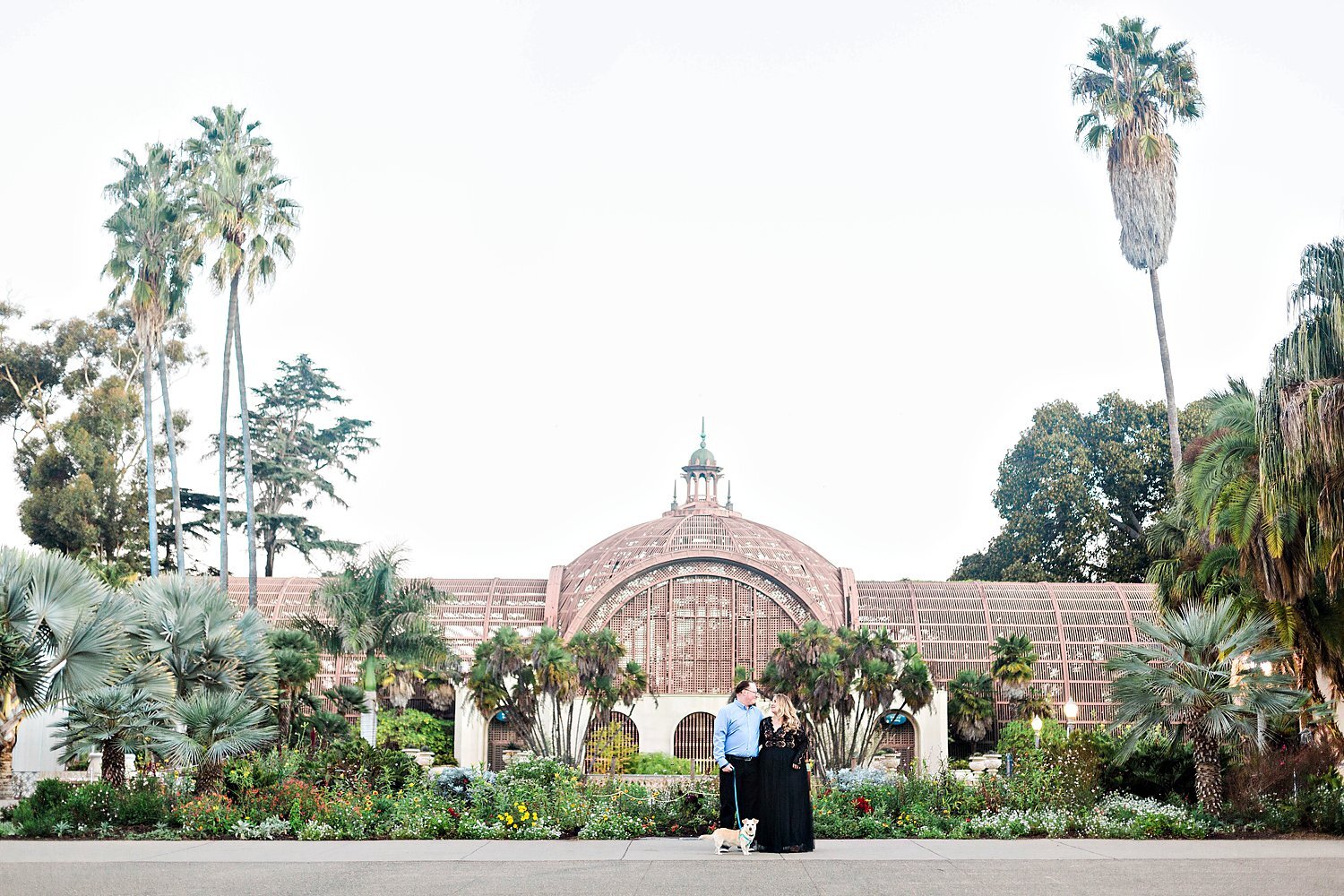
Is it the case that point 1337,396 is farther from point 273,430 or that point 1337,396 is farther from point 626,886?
point 273,430

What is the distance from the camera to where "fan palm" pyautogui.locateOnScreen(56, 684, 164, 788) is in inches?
704

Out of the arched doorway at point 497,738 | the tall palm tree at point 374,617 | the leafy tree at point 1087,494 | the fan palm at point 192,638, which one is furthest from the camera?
the leafy tree at point 1087,494

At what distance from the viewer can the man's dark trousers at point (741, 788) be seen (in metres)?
12.6

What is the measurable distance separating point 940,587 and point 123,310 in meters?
31.1

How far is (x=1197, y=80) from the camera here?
33531 mm

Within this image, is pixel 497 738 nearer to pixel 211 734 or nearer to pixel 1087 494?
pixel 211 734

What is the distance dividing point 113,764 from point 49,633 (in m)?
2.72

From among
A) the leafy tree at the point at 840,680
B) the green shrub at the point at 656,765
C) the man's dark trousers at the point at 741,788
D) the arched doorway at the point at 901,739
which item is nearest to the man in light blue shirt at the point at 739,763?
the man's dark trousers at the point at 741,788

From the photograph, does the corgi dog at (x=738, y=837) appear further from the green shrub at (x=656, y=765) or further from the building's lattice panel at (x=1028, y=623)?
the building's lattice panel at (x=1028, y=623)

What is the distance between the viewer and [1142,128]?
107 feet

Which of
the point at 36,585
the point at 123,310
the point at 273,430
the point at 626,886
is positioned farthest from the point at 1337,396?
the point at 273,430

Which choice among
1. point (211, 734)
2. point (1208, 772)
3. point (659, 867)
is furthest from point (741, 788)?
point (211, 734)

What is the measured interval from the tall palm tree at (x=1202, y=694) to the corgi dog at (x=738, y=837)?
597 cm

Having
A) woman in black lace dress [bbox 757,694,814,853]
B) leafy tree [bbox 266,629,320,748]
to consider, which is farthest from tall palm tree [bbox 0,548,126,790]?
leafy tree [bbox 266,629,320,748]
